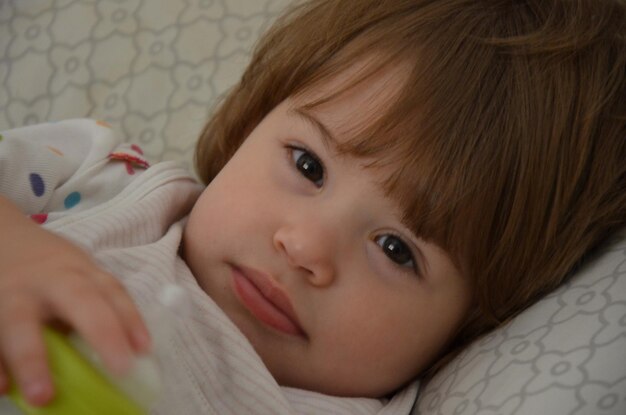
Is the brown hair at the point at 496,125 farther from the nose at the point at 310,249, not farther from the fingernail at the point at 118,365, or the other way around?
the fingernail at the point at 118,365

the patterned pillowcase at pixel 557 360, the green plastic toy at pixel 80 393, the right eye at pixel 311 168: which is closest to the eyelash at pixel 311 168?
the right eye at pixel 311 168

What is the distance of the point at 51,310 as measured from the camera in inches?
18.2

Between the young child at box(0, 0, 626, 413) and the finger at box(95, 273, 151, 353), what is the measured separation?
0.24 metres

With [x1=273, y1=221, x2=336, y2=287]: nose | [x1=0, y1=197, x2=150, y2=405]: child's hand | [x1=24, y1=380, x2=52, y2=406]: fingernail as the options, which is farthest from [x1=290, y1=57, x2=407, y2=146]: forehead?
[x1=24, y1=380, x2=52, y2=406]: fingernail

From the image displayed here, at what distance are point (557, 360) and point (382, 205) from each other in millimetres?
235

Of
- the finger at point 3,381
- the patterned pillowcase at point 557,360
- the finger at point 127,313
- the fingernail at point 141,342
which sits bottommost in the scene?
the patterned pillowcase at point 557,360

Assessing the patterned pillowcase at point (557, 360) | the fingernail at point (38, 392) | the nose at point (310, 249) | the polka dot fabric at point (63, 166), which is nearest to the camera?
the fingernail at point (38, 392)

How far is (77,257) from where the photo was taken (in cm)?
52

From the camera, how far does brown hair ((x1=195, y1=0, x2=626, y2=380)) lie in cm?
80

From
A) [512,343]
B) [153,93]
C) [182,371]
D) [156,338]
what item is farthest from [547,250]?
[153,93]

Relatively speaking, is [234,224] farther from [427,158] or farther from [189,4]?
[189,4]

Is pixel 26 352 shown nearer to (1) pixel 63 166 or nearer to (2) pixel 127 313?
(2) pixel 127 313

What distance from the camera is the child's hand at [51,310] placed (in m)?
0.42

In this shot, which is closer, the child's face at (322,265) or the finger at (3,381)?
the finger at (3,381)
